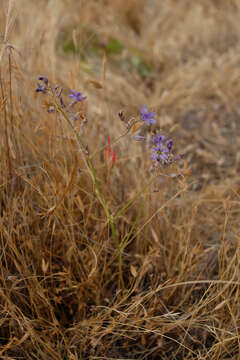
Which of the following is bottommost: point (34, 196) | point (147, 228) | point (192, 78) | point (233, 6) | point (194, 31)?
point (147, 228)

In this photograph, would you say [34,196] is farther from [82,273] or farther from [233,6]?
[233,6]

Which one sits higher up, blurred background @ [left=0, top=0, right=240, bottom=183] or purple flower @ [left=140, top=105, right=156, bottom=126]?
blurred background @ [left=0, top=0, right=240, bottom=183]

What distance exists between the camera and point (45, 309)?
1188mm

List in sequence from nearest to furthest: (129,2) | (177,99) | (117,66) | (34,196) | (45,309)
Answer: (45,309), (34,196), (177,99), (117,66), (129,2)

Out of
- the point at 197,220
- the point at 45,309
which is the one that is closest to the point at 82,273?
the point at 45,309

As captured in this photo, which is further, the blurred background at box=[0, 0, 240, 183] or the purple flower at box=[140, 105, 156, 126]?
the blurred background at box=[0, 0, 240, 183]

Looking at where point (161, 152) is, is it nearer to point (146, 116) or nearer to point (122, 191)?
point (146, 116)

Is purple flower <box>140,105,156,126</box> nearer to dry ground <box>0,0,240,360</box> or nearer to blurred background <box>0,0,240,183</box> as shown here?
dry ground <box>0,0,240,360</box>

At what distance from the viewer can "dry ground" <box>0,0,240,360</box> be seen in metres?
1.10

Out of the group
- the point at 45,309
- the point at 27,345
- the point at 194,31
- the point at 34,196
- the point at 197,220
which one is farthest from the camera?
the point at 194,31

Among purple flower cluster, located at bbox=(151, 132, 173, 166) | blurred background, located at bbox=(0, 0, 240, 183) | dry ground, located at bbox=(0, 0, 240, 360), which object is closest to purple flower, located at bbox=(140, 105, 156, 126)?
purple flower cluster, located at bbox=(151, 132, 173, 166)

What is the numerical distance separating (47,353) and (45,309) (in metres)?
0.13

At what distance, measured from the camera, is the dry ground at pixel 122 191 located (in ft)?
3.61

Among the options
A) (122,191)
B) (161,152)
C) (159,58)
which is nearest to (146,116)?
(161,152)
